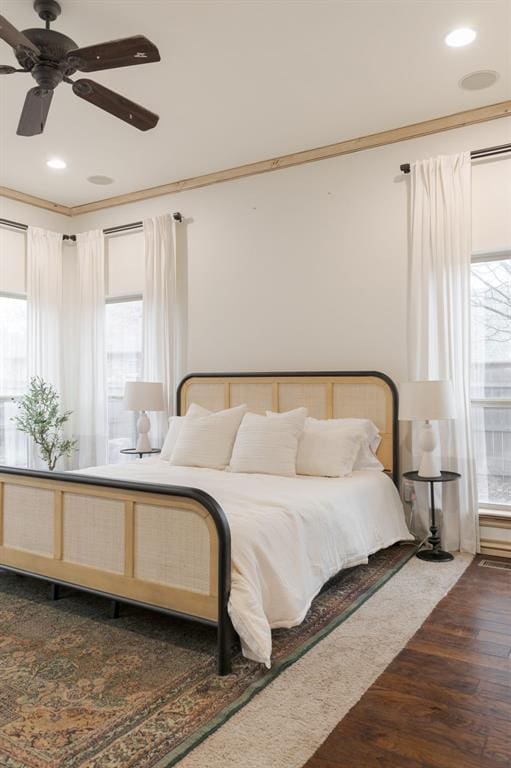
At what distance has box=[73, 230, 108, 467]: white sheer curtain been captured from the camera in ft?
19.6

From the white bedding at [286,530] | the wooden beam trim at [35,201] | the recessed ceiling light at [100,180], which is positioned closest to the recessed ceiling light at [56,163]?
the recessed ceiling light at [100,180]

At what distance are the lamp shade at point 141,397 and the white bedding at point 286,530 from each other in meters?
0.90

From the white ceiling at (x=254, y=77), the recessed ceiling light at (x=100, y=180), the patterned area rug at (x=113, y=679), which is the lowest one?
the patterned area rug at (x=113, y=679)

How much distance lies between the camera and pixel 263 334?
5.06 m

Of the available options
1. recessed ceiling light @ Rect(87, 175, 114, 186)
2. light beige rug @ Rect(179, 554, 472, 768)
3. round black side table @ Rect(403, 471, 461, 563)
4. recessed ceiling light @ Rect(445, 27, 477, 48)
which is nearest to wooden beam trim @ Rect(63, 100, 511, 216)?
recessed ceiling light @ Rect(87, 175, 114, 186)

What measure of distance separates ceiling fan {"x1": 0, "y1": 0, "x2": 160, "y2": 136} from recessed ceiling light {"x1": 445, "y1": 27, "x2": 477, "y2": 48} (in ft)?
5.51

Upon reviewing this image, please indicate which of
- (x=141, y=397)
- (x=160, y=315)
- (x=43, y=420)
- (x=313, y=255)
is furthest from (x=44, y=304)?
(x=313, y=255)

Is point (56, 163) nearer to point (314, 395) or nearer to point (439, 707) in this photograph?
point (314, 395)

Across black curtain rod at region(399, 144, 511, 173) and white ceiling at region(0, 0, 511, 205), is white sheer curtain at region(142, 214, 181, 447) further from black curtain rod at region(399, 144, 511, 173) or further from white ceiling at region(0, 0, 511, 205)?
black curtain rod at region(399, 144, 511, 173)

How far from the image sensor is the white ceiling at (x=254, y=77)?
3070 millimetres

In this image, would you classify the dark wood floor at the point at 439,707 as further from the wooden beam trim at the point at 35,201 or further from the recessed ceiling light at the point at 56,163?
the wooden beam trim at the point at 35,201

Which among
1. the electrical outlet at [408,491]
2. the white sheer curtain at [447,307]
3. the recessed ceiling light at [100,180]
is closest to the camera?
the white sheer curtain at [447,307]

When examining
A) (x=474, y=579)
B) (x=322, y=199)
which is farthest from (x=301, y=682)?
(x=322, y=199)

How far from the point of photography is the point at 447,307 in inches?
162
